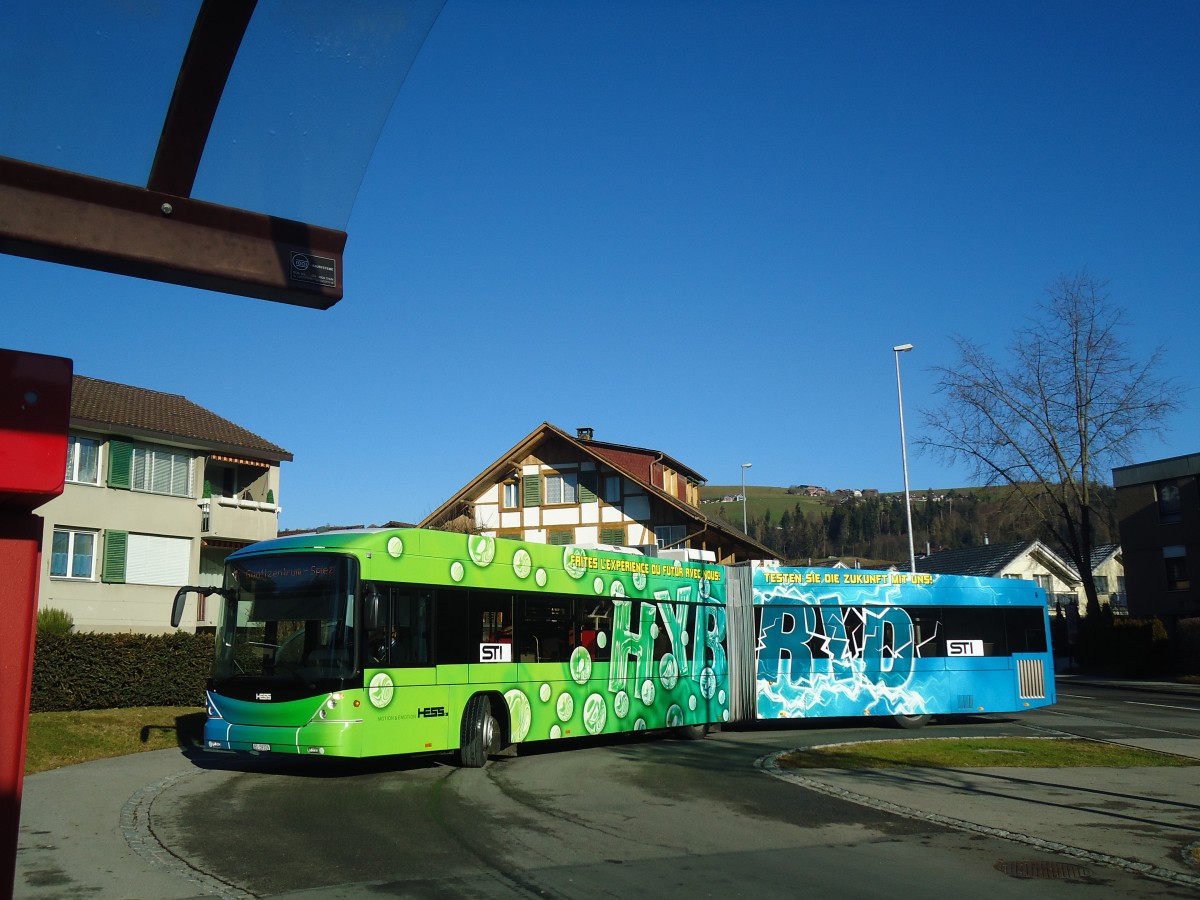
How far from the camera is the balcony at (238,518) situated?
119 ft

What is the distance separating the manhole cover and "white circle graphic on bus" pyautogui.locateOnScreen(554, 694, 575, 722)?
879 cm

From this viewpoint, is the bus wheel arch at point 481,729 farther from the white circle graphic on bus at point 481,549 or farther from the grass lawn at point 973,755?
the grass lawn at point 973,755

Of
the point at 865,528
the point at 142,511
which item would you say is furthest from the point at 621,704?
the point at 865,528

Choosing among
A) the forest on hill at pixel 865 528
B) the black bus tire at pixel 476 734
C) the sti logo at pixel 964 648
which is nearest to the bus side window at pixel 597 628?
the black bus tire at pixel 476 734

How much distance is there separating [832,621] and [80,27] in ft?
65.1

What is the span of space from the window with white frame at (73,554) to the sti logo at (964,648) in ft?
78.6

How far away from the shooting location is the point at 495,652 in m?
15.5

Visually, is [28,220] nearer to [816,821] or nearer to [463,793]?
[816,821]

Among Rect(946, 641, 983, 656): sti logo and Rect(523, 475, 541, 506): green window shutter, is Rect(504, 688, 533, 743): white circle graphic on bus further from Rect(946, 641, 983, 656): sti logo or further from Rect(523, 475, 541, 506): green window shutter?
Rect(523, 475, 541, 506): green window shutter

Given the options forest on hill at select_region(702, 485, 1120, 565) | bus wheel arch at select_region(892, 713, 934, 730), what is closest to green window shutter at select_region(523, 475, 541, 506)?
bus wheel arch at select_region(892, 713, 934, 730)

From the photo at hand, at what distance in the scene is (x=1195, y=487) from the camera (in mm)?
44906

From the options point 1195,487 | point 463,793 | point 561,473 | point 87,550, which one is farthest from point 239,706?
point 1195,487

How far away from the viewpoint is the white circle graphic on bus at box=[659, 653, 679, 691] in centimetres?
1909

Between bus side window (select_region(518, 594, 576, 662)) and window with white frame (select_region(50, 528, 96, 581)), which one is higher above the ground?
window with white frame (select_region(50, 528, 96, 581))
